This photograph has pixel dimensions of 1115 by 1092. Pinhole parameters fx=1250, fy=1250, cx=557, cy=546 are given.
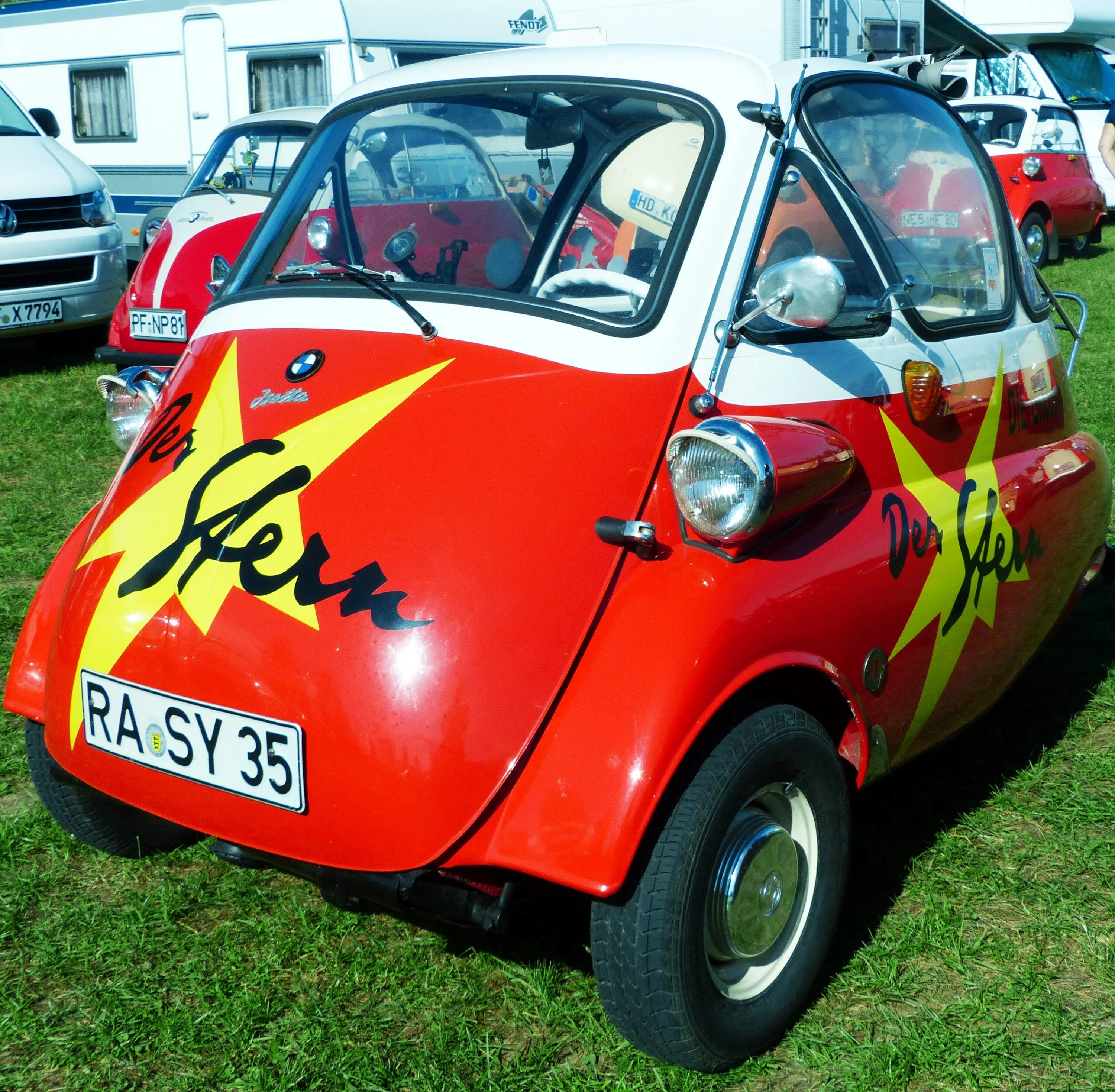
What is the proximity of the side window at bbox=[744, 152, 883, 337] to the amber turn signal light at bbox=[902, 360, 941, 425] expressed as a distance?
5.0 inches

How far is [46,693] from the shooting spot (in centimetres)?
243

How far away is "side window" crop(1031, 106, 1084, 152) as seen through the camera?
13836 mm

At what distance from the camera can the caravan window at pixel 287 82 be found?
1042 centimetres

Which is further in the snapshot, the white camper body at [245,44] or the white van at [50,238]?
the white camper body at [245,44]

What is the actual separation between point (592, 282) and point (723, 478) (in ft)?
2.23

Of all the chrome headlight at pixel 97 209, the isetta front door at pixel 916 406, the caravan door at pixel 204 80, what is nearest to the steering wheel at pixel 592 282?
the isetta front door at pixel 916 406

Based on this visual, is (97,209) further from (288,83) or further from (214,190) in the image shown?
(288,83)

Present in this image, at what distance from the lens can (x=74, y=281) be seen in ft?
28.6

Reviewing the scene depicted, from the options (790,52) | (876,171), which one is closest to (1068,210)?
(790,52)

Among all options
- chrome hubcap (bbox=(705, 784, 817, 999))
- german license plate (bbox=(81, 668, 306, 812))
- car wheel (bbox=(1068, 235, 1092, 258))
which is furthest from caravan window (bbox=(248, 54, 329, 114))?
car wheel (bbox=(1068, 235, 1092, 258))

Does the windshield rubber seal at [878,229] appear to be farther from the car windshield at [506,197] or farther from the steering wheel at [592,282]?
the steering wheel at [592,282]

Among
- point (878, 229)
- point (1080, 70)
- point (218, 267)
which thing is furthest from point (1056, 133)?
point (878, 229)

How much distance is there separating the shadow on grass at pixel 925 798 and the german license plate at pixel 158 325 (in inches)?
211

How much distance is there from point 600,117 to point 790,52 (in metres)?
8.66
